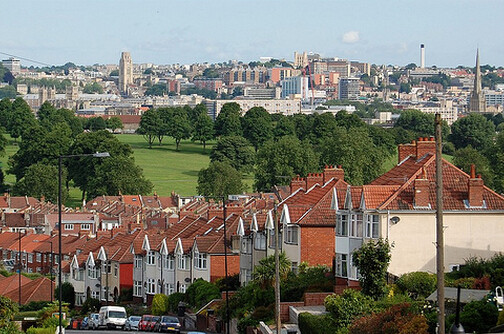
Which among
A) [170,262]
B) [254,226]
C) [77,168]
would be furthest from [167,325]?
[77,168]

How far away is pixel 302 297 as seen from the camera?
4719cm

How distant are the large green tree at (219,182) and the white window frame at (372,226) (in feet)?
334

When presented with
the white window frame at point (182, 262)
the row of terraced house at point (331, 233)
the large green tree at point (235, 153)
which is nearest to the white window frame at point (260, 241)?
the row of terraced house at point (331, 233)

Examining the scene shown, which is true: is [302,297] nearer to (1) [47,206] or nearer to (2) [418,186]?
(2) [418,186]

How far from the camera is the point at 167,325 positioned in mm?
55344

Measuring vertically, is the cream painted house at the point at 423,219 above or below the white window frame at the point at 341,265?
above

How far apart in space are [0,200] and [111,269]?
6940 cm

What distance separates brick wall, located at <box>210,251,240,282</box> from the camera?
210 ft

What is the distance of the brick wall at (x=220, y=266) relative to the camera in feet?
210

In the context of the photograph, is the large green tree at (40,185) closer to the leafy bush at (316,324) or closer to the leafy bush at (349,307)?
the leafy bush at (316,324)

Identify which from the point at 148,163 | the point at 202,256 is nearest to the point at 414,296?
the point at 202,256

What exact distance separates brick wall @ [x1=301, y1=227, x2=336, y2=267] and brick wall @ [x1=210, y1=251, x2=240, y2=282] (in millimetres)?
11946

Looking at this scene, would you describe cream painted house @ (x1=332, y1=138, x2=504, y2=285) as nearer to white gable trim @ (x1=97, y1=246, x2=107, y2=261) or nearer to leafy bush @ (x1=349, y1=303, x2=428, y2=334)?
leafy bush @ (x1=349, y1=303, x2=428, y2=334)

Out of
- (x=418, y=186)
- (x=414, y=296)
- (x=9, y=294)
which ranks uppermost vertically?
(x=418, y=186)
